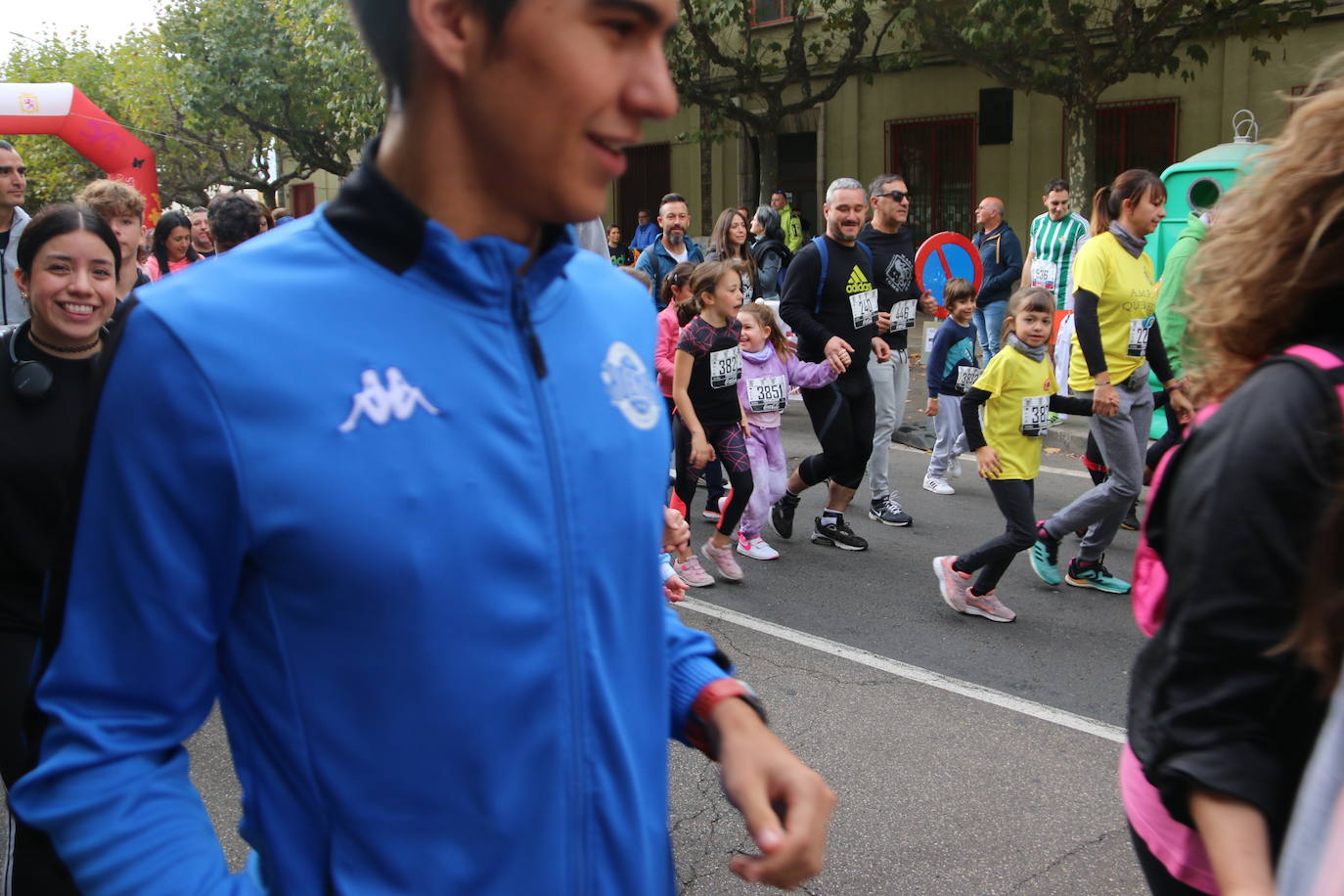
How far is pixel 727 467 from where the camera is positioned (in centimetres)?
652

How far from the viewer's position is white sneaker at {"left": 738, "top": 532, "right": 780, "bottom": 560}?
6.84 metres

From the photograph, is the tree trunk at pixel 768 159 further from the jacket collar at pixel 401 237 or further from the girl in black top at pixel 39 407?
the jacket collar at pixel 401 237

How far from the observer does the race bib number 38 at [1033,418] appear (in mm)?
5691

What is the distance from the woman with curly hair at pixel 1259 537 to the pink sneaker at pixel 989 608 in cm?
415

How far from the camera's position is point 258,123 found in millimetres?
30609

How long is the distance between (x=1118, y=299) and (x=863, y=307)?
1.44 meters

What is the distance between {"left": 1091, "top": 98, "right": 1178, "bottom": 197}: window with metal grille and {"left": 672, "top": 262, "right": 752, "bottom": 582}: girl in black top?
14.3 metres

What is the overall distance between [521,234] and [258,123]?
105ft

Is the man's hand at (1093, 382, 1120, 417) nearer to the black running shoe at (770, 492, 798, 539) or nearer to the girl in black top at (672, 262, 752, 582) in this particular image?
the girl in black top at (672, 262, 752, 582)

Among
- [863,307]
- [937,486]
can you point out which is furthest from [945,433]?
[863,307]

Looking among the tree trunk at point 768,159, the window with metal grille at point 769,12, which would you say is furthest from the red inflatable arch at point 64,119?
the window with metal grille at point 769,12

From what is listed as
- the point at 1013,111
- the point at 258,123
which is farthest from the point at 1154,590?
the point at 258,123

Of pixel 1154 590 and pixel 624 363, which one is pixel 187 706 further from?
pixel 1154 590

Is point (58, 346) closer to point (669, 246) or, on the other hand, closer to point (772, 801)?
point (772, 801)
